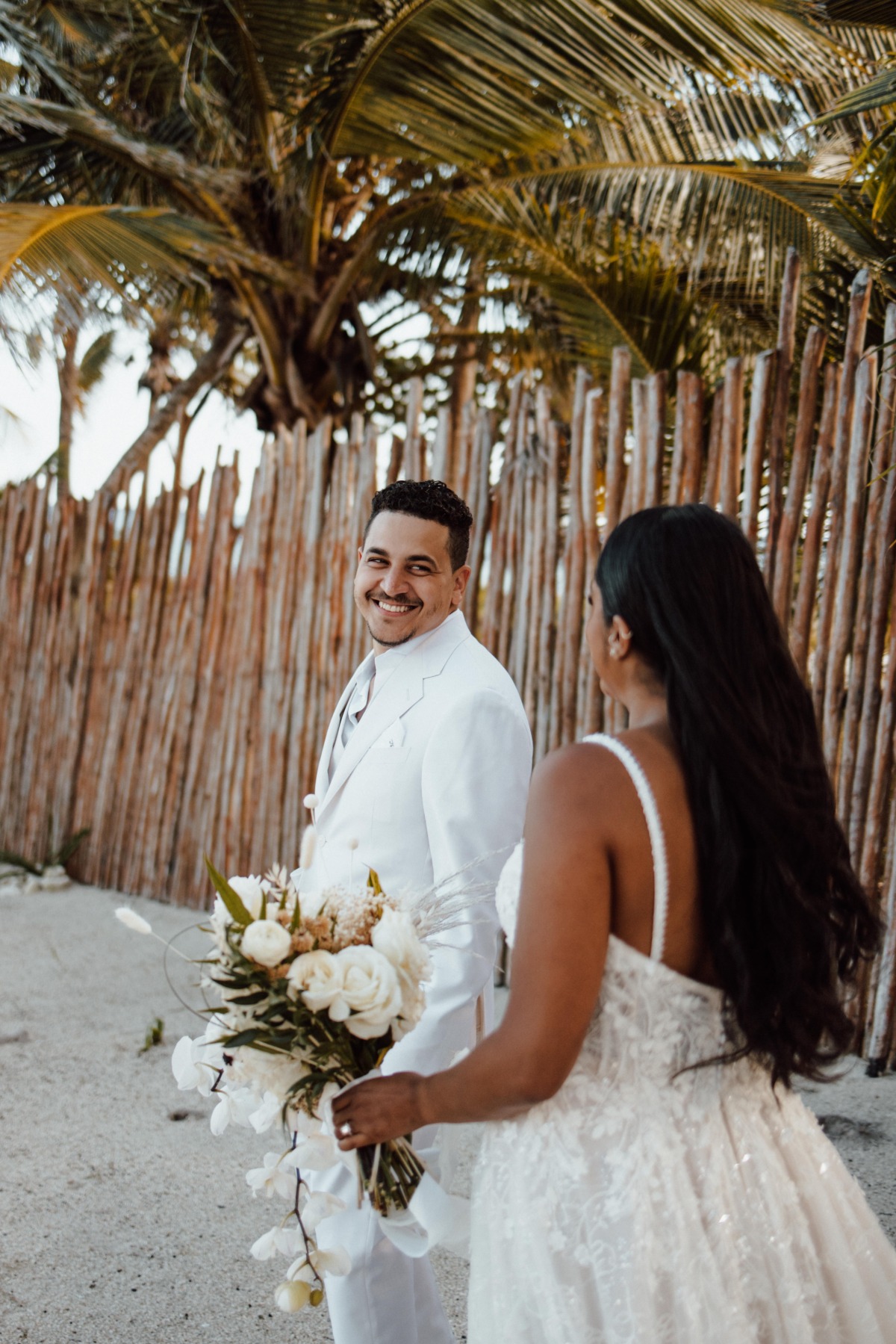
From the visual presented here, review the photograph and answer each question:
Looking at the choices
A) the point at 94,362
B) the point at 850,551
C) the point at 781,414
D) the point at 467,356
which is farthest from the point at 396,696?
the point at 94,362

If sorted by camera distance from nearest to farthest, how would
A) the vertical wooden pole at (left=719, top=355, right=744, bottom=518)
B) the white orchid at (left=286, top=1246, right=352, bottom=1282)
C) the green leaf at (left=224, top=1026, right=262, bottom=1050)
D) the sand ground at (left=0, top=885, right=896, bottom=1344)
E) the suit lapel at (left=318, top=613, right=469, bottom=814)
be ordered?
1. the green leaf at (left=224, top=1026, right=262, bottom=1050)
2. the white orchid at (left=286, top=1246, right=352, bottom=1282)
3. the suit lapel at (left=318, top=613, right=469, bottom=814)
4. the sand ground at (left=0, top=885, right=896, bottom=1344)
5. the vertical wooden pole at (left=719, top=355, right=744, bottom=518)

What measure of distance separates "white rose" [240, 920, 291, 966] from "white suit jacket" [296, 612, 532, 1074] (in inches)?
14.8

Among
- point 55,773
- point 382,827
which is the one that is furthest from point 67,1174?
point 55,773

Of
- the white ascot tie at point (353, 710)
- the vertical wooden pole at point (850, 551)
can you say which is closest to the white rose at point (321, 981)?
the white ascot tie at point (353, 710)

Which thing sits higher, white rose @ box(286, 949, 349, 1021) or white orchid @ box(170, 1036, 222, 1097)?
white rose @ box(286, 949, 349, 1021)

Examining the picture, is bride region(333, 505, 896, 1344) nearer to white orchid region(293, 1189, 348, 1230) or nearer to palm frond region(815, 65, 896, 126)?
white orchid region(293, 1189, 348, 1230)

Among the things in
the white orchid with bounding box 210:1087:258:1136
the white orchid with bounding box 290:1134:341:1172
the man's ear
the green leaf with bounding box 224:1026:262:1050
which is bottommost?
the white orchid with bounding box 210:1087:258:1136

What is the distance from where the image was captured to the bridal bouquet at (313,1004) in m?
1.26

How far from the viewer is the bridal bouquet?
126 centimetres

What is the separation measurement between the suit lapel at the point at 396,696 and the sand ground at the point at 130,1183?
1.20 meters

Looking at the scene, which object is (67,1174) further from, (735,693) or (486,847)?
(735,693)

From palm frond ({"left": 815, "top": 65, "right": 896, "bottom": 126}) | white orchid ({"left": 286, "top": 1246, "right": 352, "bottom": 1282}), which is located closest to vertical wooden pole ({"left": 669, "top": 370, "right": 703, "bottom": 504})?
palm frond ({"left": 815, "top": 65, "right": 896, "bottom": 126})

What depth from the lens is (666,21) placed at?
428 cm

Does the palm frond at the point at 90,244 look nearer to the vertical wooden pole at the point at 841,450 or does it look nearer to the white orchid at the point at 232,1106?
the vertical wooden pole at the point at 841,450
